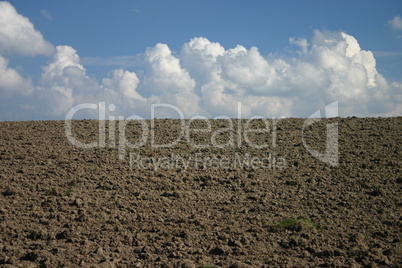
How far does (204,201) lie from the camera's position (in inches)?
372

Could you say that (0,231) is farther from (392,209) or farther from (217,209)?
(392,209)

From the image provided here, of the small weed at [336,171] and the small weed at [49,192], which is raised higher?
the small weed at [336,171]

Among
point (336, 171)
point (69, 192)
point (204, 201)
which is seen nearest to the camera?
point (204, 201)

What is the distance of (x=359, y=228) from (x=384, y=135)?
6669 mm

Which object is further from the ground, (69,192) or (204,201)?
(69,192)

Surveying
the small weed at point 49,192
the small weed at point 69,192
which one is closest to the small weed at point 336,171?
the small weed at point 69,192

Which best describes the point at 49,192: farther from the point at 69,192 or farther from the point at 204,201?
the point at 204,201

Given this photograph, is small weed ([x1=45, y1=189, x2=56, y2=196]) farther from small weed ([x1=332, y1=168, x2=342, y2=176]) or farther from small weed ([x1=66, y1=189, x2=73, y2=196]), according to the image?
small weed ([x1=332, y1=168, x2=342, y2=176])

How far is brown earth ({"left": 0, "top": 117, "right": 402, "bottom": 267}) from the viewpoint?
7.11 meters

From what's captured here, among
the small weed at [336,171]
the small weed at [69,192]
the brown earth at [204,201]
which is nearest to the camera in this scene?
the brown earth at [204,201]

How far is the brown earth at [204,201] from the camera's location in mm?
7105

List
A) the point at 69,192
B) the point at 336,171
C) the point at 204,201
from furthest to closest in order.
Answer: the point at 336,171 → the point at 69,192 → the point at 204,201

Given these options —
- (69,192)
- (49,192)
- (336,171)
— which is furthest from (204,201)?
(336,171)

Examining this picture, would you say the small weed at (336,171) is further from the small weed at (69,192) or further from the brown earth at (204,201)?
the small weed at (69,192)
